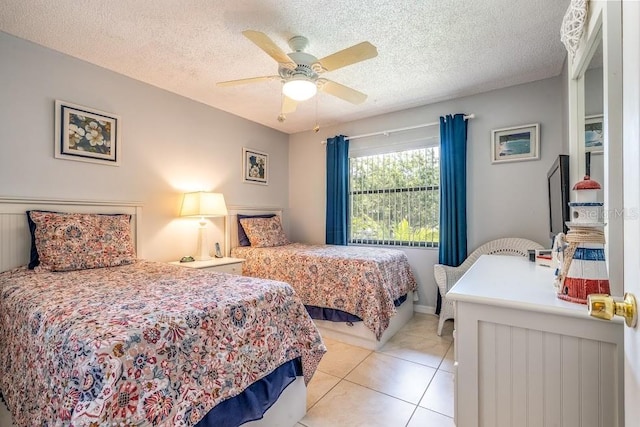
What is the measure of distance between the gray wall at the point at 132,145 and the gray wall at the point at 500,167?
1942 mm

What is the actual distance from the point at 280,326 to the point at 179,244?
202 cm

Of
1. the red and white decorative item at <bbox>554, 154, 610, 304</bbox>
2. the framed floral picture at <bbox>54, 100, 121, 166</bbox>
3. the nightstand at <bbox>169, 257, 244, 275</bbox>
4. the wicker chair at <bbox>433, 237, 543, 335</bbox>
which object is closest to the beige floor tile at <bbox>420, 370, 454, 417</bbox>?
the wicker chair at <bbox>433, 237, 543, 335</bbox>

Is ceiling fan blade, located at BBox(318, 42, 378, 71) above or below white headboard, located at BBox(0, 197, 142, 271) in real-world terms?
above

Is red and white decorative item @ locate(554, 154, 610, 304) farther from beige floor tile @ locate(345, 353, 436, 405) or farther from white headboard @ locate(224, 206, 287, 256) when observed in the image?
white headboard @ locate(224, 206, 287, 256)

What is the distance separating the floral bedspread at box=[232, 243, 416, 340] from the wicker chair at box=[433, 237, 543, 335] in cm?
39

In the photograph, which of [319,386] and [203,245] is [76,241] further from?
[319,386]

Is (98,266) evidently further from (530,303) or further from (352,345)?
(530,303)

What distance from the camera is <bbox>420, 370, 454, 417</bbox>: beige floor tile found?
176cm

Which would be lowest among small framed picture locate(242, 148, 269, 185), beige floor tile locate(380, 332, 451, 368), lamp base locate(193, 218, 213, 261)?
beige floor tile locate(380, 332, 451, 368)

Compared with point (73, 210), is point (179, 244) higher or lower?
lower

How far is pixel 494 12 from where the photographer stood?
→ 6.09ft

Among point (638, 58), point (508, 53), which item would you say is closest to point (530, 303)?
point (638, 58)

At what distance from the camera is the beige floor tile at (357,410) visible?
165 cm

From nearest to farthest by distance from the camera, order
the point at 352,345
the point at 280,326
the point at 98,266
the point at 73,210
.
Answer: the point at 280,326, the point at 98,266, the point at 73,210, the point at 352,345
